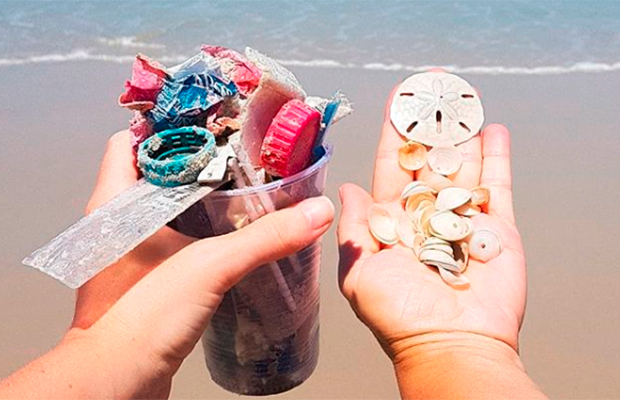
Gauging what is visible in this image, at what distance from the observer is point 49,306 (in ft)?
9.91

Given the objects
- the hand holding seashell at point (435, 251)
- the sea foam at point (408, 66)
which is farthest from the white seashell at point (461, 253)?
the sea foam at point (408, 66)

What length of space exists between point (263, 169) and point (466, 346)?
0.69 meters

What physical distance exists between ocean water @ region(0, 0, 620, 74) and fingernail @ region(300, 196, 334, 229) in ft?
11.4

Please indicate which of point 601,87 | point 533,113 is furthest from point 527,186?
point 601,87

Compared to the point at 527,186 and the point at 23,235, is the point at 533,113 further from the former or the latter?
the point at 23,235

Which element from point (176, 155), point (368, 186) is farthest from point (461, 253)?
point (368, 186)

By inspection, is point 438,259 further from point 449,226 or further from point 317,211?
point 317,211

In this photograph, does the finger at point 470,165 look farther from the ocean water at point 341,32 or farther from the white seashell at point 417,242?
the ocean water at point 341,32

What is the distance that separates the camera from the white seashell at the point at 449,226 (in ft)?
6.90

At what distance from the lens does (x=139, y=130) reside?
5.78ft

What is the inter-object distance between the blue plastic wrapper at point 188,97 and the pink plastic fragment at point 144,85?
1cm

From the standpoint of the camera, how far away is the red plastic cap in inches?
61.2

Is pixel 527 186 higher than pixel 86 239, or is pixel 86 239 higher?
pixel 86 239

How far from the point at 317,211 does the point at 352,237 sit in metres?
0.51
